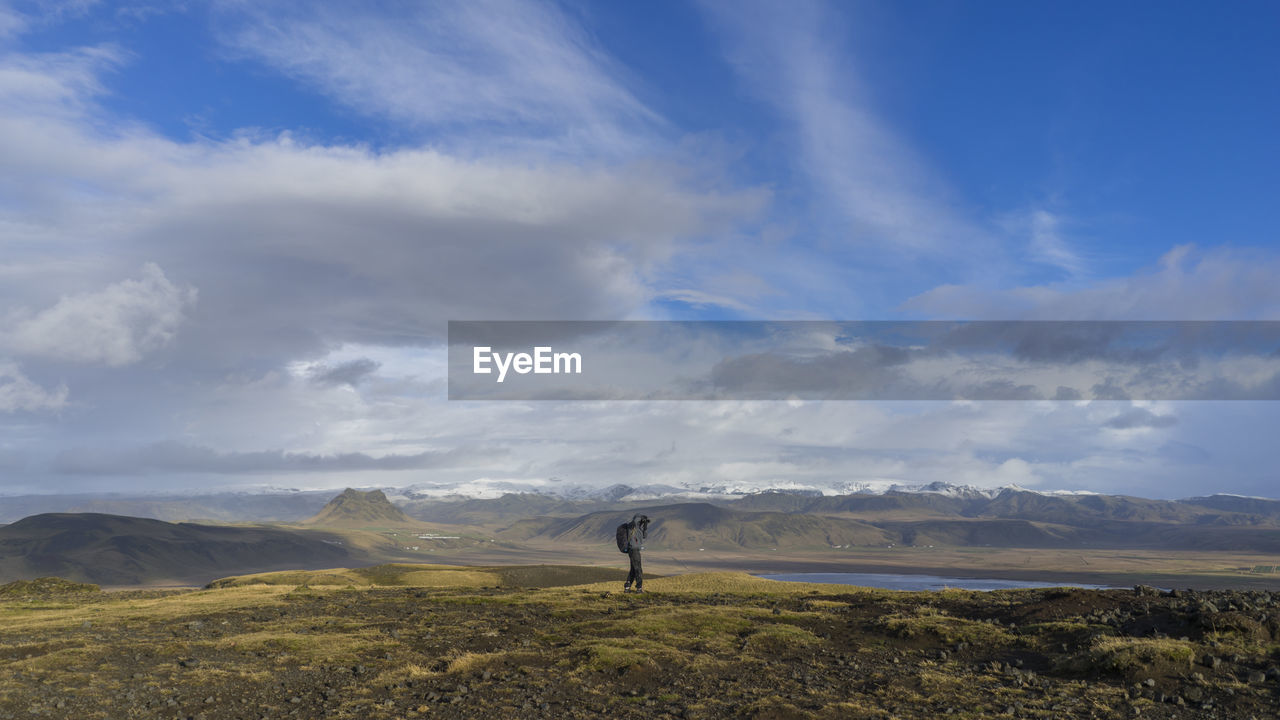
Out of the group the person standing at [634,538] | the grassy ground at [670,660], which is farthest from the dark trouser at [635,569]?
the grassy ground at [670,660]

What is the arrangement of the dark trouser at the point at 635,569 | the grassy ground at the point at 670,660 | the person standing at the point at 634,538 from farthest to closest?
1. the dark trouser at the point at 635,569
2. the person standing at the point at 634,538
3. the grassy ground at the point at 670,660

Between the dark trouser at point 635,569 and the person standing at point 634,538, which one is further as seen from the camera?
the dark trouser at point 635,569

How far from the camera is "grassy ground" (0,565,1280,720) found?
2033 cm

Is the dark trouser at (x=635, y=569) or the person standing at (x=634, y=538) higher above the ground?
the person standing at (x=634, y=538)

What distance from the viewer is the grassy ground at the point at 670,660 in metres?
20.3

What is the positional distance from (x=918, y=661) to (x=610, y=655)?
10404 millimetres

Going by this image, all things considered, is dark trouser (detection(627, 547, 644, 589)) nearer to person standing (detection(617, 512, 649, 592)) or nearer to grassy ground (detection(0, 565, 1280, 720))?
person standing (detection(617, 512, 649, 592))

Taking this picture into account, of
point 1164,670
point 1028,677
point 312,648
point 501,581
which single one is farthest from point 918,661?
point 501,581

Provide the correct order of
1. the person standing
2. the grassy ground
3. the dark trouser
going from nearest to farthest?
the grassy ground → the person standing → the dark trouser

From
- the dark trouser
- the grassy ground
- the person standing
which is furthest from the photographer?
the dark trouser

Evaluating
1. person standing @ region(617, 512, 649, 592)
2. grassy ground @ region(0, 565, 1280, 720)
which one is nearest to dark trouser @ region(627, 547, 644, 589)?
person standing @ region(617, 512, 649, 592)

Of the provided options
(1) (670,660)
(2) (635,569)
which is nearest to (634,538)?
(2) (635,569)

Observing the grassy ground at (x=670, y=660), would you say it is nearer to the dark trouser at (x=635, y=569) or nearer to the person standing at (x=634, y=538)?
the dark trouser at (x=635, y=569)

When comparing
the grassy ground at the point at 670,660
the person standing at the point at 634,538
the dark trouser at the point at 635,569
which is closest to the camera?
the grassy ground at the point at 670,660
